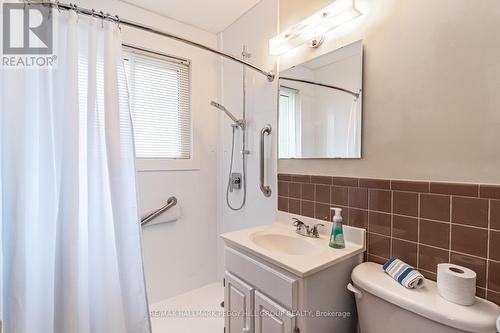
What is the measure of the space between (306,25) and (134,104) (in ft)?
4.65

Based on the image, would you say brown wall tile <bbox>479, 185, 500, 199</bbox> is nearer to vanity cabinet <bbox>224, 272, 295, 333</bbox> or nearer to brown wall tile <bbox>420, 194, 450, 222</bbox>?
brown wall tile <bbox>420, 194, 450, 222</bbox>

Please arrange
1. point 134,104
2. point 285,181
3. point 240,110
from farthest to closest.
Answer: point 240,110, point 134,104, point 285,181

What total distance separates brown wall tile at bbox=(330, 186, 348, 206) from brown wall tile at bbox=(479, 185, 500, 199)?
537mm

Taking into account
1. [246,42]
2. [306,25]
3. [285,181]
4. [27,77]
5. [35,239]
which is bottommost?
[35,239]

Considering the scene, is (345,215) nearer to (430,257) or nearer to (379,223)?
(379,223)

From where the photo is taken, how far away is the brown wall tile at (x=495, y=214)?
33.2 inches

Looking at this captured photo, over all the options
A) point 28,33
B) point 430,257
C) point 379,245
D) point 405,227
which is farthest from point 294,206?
point 28,33

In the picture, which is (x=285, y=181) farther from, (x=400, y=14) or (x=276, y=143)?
(x=400, y=14)

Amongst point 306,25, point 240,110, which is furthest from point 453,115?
point 240,110

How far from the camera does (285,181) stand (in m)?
1.66

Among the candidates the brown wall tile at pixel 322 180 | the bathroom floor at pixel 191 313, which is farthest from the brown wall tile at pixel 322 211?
the bathroom floor at pixel 191 313

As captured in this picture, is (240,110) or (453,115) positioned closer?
(453,115)

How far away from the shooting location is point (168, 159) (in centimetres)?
209

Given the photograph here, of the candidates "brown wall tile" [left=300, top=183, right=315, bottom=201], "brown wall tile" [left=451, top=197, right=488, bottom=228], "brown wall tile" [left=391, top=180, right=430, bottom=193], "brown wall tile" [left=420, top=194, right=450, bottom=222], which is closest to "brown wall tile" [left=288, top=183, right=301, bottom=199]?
"brown wall tile" [left=300, top=183, right=315, bottom=201]
